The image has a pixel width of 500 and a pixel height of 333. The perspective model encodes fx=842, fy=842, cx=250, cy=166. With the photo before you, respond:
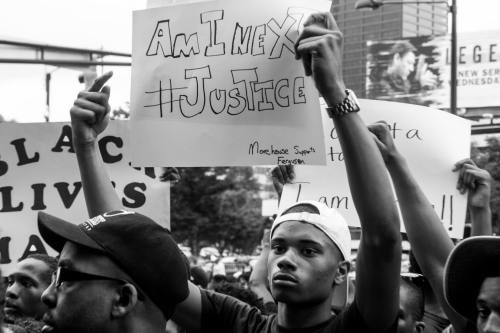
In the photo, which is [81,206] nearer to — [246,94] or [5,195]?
[5,195]

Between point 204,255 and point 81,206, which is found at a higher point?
point 81,206

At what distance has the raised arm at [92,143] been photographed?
11.3 ft

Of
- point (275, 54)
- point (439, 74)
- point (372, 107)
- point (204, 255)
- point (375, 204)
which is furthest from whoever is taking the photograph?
point (439, 74)

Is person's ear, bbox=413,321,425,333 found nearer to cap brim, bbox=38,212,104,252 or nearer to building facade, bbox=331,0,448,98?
cap brim, bbox=38,212,104,252

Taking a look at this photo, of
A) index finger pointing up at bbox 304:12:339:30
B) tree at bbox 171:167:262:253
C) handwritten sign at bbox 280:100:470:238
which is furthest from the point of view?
tree at bbox 171:167:262:253

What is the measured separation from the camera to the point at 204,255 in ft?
148

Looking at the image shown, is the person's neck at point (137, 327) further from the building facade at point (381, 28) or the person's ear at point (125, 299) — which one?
the building facade at point (381, 28)

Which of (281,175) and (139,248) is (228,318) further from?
(281,175)

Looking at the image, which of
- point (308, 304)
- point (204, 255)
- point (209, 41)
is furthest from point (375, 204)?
point (204, 255)

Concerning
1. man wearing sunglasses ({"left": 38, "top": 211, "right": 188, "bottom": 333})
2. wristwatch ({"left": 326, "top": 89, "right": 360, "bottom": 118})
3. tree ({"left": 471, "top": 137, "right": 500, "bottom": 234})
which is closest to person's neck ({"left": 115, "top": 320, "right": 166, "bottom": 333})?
man wearing sunglasses ({"left": 38, "top": 211, "right": 188, "bottom": 333})

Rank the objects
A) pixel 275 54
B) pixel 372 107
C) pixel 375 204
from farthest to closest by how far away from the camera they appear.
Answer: pixel 372 107 → pixel 275 54 → pixel 375 204

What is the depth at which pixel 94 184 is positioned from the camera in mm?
3455

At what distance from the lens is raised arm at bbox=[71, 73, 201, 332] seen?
3.43 metres

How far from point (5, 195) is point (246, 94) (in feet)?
6.48
